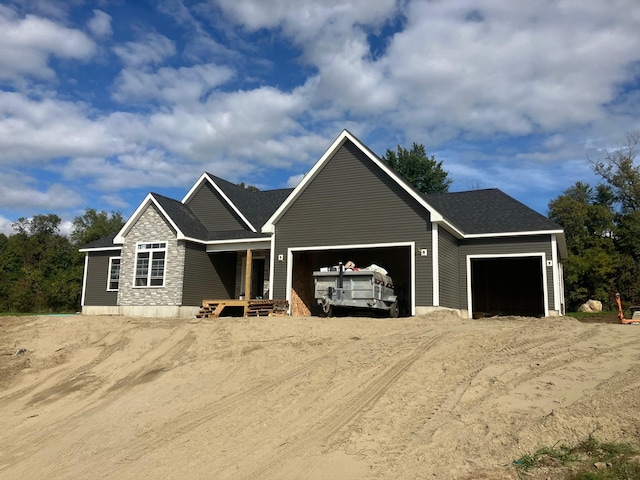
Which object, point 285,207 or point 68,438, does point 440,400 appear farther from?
point 285,207

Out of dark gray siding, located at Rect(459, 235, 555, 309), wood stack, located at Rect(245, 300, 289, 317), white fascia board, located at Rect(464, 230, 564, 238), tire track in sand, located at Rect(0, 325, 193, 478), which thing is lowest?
tire track in sand, located at Rect(0, 325, 193, 478)

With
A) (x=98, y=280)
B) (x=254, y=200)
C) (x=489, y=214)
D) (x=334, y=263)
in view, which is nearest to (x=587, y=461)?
Result: (x=334, y=263)

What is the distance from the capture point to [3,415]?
1073 centimetres

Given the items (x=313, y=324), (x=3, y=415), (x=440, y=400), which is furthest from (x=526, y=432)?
(x=3, y=415)

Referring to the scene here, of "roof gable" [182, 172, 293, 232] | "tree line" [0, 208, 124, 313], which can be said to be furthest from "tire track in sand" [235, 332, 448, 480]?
"tree line" [0, 208, 124, 313]

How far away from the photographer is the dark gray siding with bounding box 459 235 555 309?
1883cm

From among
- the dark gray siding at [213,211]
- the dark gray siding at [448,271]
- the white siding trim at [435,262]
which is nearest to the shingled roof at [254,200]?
the dark gray siding at [213,211]

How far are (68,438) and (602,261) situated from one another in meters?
29.9

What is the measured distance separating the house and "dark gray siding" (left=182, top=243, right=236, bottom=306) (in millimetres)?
47

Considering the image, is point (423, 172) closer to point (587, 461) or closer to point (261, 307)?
point (261, 307)

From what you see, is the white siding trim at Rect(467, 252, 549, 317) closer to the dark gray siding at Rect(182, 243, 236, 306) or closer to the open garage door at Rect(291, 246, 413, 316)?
the open garage door at Rect(291, 246, 413, 316)

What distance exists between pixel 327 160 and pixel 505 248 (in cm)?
747

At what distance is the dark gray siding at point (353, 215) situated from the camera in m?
17.6

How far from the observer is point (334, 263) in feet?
71.3
